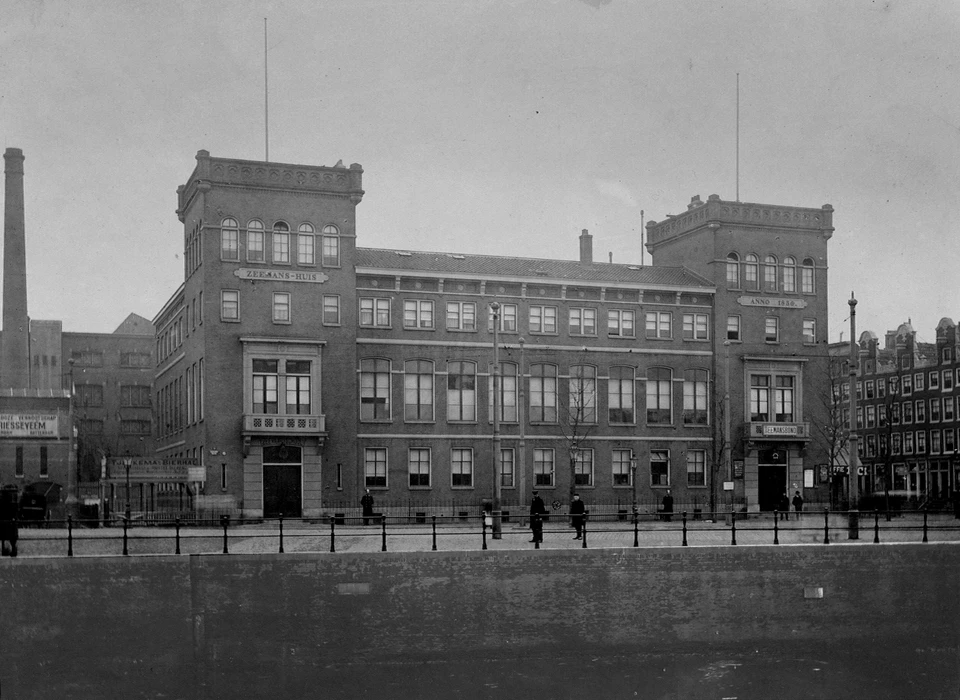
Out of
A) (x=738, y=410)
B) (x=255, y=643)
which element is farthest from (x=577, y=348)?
(x=255, y=643)

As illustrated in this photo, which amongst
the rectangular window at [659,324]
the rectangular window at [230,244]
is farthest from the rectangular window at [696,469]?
the rectangular window at [230,244]

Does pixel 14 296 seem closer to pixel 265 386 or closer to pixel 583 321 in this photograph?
pixel 265 386

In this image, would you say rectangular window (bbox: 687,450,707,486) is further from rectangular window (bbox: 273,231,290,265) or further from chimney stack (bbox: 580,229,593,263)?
rectangular window (bbox: 273,231,290,265)

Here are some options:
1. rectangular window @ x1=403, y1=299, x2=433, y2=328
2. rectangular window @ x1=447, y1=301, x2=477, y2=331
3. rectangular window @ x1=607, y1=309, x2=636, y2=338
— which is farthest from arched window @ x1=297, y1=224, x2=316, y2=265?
rectangular window @ x1=607, y1=309, x2=636, y2=338

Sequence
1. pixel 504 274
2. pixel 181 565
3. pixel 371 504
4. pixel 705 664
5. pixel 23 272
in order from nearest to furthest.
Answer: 1. pixel 181 565
2. pixel 705 664
3. pixel 371 504
4. pixel 504 274
5. pixel 23 272

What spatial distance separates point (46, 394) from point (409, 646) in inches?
1490

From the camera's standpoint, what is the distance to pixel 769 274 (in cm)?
6181

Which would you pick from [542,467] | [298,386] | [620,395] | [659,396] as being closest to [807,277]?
[659,396]

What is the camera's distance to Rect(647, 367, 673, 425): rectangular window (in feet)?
194

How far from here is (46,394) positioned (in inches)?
2339

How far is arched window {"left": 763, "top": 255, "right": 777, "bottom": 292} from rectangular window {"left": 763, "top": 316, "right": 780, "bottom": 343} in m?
1.68

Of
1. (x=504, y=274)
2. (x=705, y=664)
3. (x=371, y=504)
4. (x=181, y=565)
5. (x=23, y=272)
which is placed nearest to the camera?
(x=181, y=565)

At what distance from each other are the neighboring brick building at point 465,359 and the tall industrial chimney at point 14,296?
10.9 meters

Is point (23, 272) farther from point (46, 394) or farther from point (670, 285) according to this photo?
point (670, 285)
